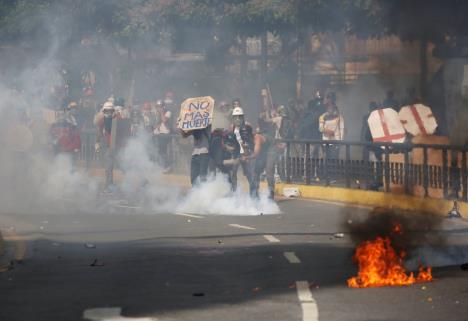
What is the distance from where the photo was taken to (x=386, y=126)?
79.8 feet

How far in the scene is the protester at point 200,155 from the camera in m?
22.2

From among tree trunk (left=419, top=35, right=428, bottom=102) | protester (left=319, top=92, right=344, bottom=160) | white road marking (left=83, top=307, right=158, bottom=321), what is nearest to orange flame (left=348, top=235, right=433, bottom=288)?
white road marking (left=83, top=307, right=158, bottom=321)

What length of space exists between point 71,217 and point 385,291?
1084cm

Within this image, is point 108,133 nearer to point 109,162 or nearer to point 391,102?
point 109,162

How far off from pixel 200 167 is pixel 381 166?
3777 mm

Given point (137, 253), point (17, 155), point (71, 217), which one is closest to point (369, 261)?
point (137, 253)

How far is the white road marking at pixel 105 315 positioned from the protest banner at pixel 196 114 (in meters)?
12.1

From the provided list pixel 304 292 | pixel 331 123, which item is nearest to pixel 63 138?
pixel 331 123

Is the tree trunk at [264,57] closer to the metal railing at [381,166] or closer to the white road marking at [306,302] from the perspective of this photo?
the metal railing at [381,166]

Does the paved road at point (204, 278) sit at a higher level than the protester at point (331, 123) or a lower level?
lower

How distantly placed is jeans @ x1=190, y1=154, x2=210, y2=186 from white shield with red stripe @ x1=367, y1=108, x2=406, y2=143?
11.7 feet

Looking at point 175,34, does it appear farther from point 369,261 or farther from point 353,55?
point 369,261

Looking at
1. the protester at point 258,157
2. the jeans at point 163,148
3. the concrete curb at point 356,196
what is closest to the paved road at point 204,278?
the concrete curb at point 356,196

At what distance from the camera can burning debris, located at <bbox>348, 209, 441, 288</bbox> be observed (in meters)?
11.4
